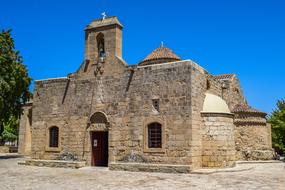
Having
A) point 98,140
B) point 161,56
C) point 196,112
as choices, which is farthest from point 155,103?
point 161,56

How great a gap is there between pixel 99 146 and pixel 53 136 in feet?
9.55

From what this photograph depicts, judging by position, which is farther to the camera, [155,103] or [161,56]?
[161,56]

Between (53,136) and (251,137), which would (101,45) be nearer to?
(53,136)

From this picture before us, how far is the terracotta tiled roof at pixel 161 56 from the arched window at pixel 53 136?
616 centimetres

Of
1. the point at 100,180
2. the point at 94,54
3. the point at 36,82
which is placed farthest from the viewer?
the point at 36,82

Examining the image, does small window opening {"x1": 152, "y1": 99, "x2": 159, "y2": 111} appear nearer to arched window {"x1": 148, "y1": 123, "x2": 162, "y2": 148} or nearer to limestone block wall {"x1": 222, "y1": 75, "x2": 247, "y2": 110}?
arched window {"x1": 148, "y1": 123, "x2": 162, "y2": 148}

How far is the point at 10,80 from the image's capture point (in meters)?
21.2

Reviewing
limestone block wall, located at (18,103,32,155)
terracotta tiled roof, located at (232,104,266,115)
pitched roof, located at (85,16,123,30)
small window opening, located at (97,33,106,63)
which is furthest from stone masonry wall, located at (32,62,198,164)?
limestone block wall, located at (18,103,32,155)

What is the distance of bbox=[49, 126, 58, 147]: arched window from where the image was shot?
684 inches

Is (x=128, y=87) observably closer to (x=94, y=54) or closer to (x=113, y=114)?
(x=113, y=114)

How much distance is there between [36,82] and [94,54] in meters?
4.24

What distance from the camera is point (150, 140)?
14609 millimetres

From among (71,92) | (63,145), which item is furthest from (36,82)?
A: (63,145)

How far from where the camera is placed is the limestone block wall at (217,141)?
1414cm
